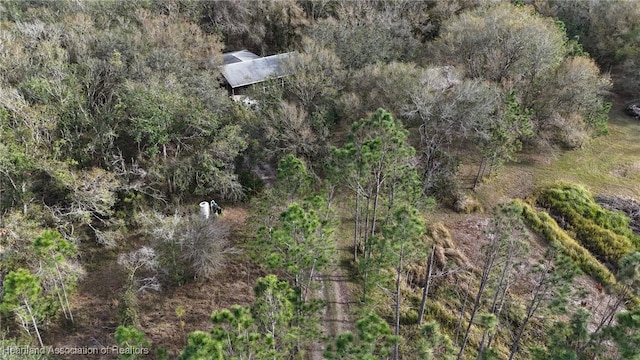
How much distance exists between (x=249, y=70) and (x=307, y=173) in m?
22.7

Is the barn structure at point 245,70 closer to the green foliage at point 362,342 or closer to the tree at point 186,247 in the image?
the tree at point 186,247

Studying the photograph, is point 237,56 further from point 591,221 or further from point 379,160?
point 591,221

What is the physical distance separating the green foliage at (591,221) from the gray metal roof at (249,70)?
24978 millimetres

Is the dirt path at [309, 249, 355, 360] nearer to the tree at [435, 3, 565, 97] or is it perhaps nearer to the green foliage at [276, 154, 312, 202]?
the green foliage at [276, 154, 312, 202]

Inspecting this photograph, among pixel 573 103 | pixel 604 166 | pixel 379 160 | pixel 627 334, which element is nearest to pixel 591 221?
pixel 604 166

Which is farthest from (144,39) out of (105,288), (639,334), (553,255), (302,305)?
(639,334)

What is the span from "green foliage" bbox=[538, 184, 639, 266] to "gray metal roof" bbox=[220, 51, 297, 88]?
25.0 meters

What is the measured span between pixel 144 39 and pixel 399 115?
20047mm

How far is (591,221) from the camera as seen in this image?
91.9 ft

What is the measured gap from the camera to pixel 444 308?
22125 millimetres

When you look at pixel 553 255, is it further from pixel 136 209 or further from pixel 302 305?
pixel 136 209

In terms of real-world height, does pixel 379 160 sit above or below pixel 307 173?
above

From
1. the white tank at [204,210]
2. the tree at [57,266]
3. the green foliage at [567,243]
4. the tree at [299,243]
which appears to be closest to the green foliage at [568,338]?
the tree at [299,243]

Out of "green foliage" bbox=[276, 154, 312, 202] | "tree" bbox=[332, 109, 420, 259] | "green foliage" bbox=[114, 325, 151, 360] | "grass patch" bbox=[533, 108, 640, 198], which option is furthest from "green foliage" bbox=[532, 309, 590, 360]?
"grass patch" bbox=[533, 108, 640, 198]
